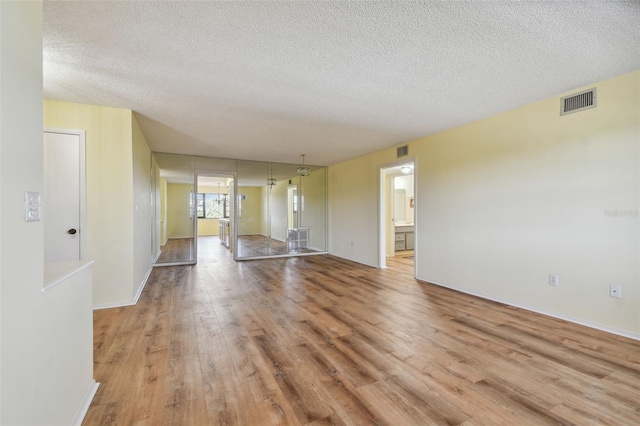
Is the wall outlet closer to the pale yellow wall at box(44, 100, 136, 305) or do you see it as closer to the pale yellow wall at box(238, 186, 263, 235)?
the pale yellow wall at box(44, 100, 136, 305)

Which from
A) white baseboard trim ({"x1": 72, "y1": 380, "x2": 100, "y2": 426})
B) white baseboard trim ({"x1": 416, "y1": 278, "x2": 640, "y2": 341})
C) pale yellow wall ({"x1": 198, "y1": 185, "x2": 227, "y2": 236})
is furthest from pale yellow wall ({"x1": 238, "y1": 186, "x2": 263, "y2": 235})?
pale yellow wall ({"x1": 198, "y1": 185, "x2": 227, "y2": 236})

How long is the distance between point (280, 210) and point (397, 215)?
371 cm

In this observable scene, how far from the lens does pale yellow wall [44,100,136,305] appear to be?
3.38 meters

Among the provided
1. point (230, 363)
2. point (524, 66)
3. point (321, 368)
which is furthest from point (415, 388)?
point (524, 66)

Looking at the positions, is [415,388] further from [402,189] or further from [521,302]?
[402,189]

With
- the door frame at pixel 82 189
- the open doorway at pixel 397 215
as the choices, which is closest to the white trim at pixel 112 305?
the door frame at pixel 82 189

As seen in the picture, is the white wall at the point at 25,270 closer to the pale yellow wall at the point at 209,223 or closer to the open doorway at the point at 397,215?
the open doorway at the point at 397,215

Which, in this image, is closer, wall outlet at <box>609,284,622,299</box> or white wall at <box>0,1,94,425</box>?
white wall at <box>0,1,94,425</box>

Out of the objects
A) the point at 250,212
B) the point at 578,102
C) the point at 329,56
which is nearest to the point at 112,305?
the point at 329,56

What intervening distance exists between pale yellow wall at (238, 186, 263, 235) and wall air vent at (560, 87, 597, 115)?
238 inches

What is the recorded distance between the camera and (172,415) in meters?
1.64

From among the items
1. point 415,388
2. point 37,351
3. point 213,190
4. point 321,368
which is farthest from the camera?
point 213,190

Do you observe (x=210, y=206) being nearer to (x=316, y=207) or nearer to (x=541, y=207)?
(x=316, y=207)

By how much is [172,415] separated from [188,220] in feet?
18.7
